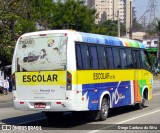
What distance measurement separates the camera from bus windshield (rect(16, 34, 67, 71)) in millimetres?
13273

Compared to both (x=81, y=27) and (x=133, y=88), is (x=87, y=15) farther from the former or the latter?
(x=133, y=88)

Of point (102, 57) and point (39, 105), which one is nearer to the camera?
point (39, 105)

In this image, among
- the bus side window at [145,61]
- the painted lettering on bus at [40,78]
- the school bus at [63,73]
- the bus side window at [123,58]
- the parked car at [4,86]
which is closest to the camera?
the school bus at [63,73]

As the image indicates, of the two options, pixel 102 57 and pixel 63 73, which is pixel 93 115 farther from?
pixel 63 73

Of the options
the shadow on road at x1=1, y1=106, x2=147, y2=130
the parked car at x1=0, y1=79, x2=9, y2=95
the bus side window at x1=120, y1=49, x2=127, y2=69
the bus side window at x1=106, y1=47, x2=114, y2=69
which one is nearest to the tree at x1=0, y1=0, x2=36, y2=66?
the parked car at x1=0, y1=79, x2=9, y2=95

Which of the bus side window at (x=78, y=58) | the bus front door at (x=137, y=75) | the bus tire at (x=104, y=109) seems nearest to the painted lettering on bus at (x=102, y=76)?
the bus tire at (x=104, y=109)

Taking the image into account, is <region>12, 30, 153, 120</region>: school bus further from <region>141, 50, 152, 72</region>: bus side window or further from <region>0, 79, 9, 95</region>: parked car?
<region>0, 79, 9, 95</region>: parked car

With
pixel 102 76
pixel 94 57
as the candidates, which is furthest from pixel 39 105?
pixel 102 76

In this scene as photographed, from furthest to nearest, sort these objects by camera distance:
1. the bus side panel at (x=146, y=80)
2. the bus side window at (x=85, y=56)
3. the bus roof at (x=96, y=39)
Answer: the bus side panel at (x=146, y=80) → the bus side window at (x=85, y=56) → the bus roof at (x=96, y=39)

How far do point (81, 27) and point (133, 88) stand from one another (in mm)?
21949

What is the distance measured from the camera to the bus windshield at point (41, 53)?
43.5 feet

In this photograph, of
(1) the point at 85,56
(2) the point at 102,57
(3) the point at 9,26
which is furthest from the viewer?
(3) the point at 9,26

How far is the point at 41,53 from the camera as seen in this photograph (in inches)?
533

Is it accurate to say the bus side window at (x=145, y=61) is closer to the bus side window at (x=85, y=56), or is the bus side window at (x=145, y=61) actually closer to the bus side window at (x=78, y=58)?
the bus side window at (x=85, y=56)
